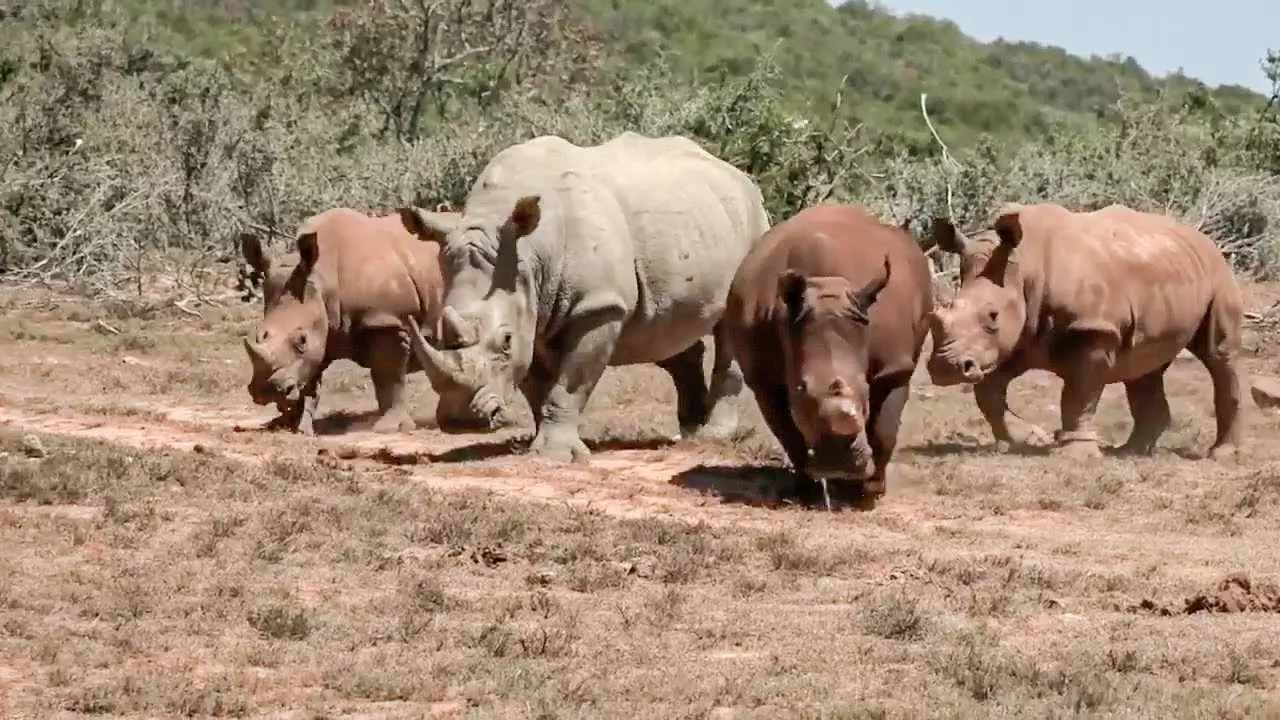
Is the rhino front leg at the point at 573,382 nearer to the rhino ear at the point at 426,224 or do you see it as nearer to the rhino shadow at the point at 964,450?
the rhino ear at the point at 426,224

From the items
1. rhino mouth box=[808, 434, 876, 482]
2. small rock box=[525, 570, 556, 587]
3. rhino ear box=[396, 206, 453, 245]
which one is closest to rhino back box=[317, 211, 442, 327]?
rhino ear box=[396, 206, 453, 245]

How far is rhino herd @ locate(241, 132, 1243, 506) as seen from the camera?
32.8 ft

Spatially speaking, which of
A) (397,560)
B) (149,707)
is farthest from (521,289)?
(149,707)

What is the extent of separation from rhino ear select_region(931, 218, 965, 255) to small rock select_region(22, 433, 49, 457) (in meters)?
5.54

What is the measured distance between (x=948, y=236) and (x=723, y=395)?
7.36 ft

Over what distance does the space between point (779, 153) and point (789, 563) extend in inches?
554

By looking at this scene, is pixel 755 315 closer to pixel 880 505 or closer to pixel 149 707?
pixel 880 505

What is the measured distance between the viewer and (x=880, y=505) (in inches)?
403

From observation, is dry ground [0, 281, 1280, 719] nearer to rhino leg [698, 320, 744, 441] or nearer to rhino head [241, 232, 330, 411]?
rhino head [241, 232, 330, 411]

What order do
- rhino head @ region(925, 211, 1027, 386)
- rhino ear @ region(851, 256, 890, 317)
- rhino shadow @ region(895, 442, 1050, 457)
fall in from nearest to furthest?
rhino ear @ region(851, 256, 890, 317) → rhino head @ region(925, 211, 1027, 386) → rhino shadow @ region(895, 442, 1050, 457)

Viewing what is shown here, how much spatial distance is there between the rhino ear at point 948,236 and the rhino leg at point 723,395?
1901 mm

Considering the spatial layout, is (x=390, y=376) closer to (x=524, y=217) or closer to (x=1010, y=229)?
(x=524, y=217)

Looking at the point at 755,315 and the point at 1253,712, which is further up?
the point at 755,315

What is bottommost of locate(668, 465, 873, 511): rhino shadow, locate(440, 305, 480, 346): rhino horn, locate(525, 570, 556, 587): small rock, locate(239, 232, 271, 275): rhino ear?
locate(668, 465, 873, 511): rhino shadow
